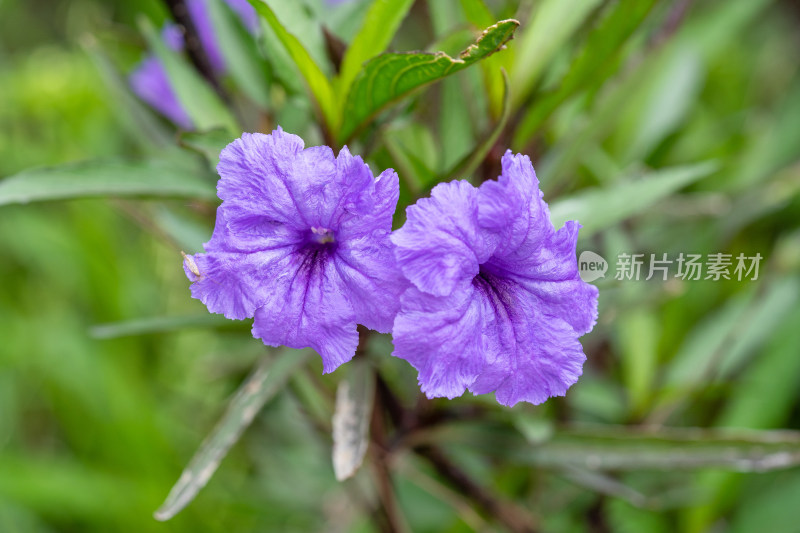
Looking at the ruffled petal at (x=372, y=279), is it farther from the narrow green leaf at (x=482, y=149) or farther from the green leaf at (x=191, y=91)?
the green leaf at (x=191, y=91)

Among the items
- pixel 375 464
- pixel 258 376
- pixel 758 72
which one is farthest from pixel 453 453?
pixel 758 72

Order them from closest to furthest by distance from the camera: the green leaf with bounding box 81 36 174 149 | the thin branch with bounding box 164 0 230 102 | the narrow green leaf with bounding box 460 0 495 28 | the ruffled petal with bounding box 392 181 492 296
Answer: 1. the ruffled petal with bounding box 392 181 492 296
2. the narrow green leaf with bounding box 460 0 495 28
3. the thin branch with bounding box 164 0 230 102
4. the green leaf with bounding box 81 36 174 149

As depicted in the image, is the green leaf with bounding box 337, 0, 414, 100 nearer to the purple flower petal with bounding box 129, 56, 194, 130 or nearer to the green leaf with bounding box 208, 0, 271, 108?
the green leaf with bounding box 208, 0, 271, 108

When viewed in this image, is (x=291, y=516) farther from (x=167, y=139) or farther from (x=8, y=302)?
(x=8, y=302)
